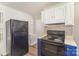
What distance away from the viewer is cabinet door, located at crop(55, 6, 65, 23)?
2.85 ft

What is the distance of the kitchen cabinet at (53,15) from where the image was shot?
2.87 feet

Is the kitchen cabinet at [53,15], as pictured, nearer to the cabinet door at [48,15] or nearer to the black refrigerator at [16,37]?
the cabinet door at [48,15]

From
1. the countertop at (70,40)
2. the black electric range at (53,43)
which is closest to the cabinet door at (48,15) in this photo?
the black electric range at (53,43)

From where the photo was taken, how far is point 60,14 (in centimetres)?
88

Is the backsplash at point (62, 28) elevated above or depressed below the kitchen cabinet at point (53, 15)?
below

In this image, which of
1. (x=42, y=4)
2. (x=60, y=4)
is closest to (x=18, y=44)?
(x=42, y=4)

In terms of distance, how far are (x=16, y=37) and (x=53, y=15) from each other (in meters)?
0.42

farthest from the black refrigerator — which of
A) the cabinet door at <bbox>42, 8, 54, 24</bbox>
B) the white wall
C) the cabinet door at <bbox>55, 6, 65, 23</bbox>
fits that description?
the cabinet door at <bbox>55, 6, 65, 23</bbox>

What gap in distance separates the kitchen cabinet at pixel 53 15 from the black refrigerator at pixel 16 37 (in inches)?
7.8

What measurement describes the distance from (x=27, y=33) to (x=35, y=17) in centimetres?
18

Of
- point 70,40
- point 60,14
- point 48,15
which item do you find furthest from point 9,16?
point 70,40

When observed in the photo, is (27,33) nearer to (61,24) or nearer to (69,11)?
(61,24)

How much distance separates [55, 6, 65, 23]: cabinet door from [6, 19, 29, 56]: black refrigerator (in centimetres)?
31

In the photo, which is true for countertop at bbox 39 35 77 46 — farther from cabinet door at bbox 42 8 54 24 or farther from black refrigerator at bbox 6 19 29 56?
black refrigerator at bbox 6 19 29 56
